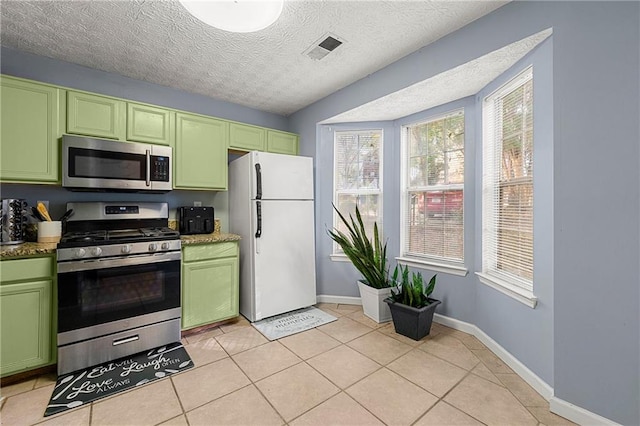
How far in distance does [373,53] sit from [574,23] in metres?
1.29

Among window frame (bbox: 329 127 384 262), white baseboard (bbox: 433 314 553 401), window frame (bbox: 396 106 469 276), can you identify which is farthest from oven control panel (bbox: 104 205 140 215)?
white baseboard (bbox: 433 314 553 401)

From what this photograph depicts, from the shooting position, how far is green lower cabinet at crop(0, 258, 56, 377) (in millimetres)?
1742

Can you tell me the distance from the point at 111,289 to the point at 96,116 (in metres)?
1.47

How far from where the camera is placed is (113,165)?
7.61ft

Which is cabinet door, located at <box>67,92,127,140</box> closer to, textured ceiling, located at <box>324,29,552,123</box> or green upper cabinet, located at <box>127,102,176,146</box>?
green upper cabinet, located at <box>127,102,176,146</box>

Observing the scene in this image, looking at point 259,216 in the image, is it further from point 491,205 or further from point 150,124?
point 491,205

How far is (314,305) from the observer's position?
10.8 feet

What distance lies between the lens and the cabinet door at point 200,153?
8.75 feet

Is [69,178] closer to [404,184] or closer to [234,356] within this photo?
[234,356]

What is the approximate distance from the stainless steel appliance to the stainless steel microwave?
1.09 feet

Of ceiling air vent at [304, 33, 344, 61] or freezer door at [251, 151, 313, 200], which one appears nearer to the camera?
ceiling air vent at [304, 33, 344, 61]

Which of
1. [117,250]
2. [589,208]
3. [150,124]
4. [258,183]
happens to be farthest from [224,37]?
[589,208]

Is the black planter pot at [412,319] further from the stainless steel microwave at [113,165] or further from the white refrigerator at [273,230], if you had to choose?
the stainless steel microwave at [113,165]

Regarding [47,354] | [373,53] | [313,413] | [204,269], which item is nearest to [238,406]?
[313,413]
